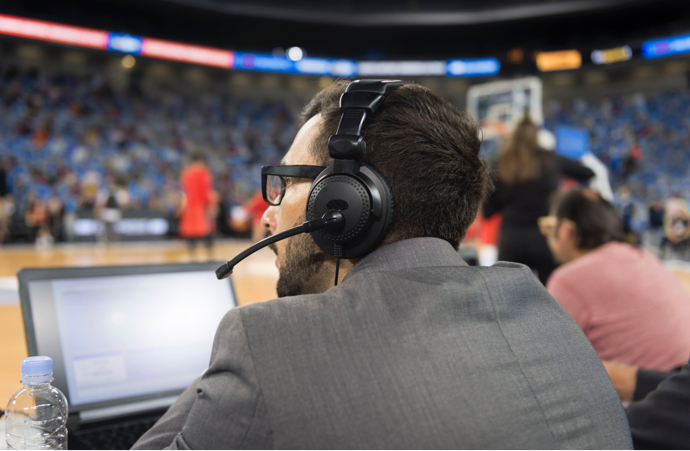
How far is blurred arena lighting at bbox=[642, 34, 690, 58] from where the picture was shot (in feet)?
36.9

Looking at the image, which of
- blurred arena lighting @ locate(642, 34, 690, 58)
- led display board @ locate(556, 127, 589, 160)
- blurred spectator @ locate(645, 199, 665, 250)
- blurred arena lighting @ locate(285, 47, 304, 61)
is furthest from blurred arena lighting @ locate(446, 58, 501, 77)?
led display board @ locate(556, 127, 589, 160)

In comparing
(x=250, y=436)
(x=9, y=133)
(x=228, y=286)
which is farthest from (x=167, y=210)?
(x=250, y=436)

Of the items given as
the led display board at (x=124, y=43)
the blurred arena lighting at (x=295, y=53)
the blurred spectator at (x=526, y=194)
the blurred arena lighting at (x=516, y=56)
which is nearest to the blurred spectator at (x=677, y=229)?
the blurred arena lighting at (x=516, y=56)

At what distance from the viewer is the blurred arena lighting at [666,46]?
1126 cm

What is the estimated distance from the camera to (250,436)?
19.0 inches

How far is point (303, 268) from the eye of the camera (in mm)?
772

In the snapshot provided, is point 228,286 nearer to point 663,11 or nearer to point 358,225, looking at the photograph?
point 358,225

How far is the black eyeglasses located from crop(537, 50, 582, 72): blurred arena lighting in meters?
14.0

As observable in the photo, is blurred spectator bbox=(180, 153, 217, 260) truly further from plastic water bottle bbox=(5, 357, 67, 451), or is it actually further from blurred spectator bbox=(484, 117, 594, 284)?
plastic water bottle bbox=(5, 357, 67, 451)

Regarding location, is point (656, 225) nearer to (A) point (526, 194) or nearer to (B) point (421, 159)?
(A) point (526, 194)

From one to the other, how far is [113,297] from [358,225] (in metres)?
0.64

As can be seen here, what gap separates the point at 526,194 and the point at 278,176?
7.28 ft

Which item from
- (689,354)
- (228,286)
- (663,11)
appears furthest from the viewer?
(663,11)

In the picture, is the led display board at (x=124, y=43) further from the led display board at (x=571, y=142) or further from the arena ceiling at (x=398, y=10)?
the led display board at (x=571, y=142)
